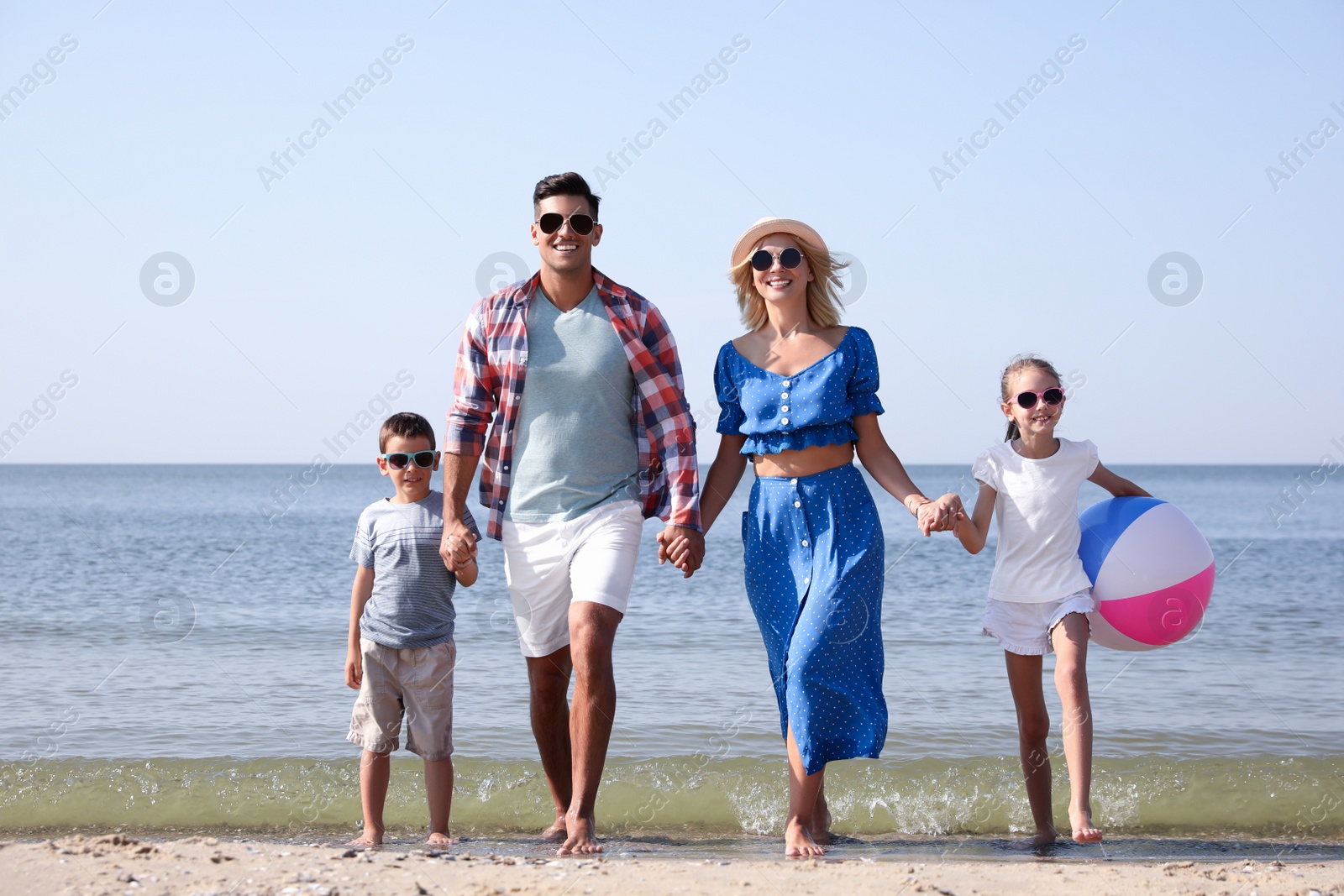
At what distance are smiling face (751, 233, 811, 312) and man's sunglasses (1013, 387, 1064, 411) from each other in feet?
3.19

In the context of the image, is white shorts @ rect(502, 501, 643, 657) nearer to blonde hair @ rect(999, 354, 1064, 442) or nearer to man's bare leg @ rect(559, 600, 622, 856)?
man's bare leg @ rect(559, 600, 622, 856)

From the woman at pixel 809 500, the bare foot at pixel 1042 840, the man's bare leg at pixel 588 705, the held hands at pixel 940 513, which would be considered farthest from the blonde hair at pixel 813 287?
the bare foot at pixel 1042 840

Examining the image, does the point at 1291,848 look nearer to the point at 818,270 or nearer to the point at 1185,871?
the point at 1185,871

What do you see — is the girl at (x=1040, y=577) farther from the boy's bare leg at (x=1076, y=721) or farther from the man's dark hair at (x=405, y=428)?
the man's dark hair at (x=405, y=428)

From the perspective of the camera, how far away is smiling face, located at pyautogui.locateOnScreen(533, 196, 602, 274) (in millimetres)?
3938

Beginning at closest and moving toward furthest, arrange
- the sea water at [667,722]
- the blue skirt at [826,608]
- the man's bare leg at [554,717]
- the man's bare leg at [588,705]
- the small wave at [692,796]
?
the man's bare leg at [588,705] < the blue skirt at [826,608] < the man's bare leg at [554,717] < the small wave at [692,796] < the sea water at [667,722]

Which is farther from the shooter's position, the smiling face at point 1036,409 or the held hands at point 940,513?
the smiling face at point 1036,409

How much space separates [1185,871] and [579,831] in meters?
2.05

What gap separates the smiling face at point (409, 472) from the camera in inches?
167

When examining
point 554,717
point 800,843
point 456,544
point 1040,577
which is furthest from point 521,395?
point 1040,577

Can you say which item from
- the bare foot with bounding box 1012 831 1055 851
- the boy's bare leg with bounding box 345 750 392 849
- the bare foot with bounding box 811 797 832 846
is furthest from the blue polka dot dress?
the boy's bare leg with bounding box 345 750 392 849

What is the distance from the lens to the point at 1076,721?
13.3 ft

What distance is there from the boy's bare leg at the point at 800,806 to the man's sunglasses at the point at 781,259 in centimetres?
169

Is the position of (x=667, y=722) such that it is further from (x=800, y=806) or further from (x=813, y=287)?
(x=813, y=287)
